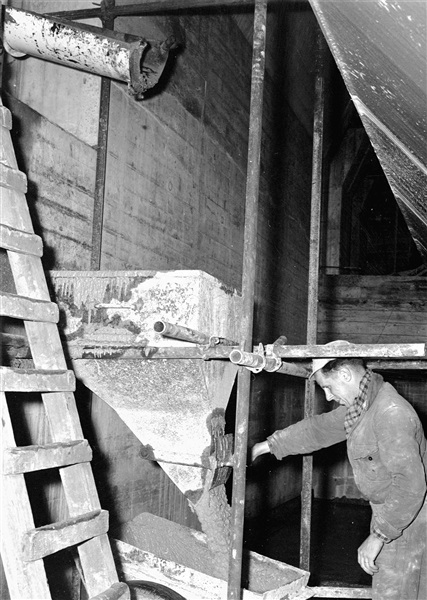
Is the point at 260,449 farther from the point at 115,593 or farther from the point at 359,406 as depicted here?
the point at 115,593

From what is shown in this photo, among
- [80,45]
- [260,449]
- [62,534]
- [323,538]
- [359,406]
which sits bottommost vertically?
[323,538]

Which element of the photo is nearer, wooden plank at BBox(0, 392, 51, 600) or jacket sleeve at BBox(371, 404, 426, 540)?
wooden plank at BBox(0, 392, 51, 600)

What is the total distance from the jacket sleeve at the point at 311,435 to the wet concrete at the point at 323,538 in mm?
3566

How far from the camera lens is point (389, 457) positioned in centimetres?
339

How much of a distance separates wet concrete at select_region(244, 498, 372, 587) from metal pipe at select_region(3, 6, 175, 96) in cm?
574

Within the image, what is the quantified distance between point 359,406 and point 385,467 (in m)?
0.37

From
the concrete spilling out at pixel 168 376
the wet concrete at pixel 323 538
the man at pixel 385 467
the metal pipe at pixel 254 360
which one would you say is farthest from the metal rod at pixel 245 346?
the wet concrete at pixel 323 538

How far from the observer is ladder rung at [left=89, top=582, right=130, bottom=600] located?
2.62 m

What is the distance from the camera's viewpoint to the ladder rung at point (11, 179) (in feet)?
9.31

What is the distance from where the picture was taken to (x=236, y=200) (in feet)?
28.0

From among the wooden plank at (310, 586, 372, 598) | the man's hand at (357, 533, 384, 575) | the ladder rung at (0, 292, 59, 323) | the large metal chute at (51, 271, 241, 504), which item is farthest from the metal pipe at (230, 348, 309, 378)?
the wooden plank at (310, 586, 372, 598)

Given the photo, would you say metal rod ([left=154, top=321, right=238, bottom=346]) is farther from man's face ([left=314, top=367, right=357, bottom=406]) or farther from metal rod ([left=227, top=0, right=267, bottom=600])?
man's face ([left=314, top=367, right=357, bottom=406])

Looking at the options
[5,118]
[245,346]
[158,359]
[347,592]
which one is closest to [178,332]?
[245,346]

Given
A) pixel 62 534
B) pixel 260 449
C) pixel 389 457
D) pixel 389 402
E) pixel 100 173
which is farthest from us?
pixel 100 173
